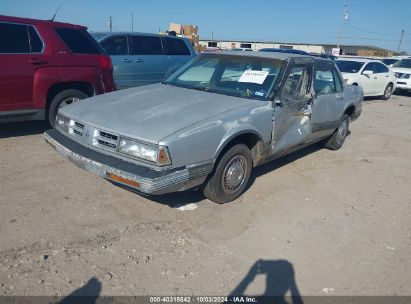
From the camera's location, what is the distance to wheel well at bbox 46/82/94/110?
618 cm

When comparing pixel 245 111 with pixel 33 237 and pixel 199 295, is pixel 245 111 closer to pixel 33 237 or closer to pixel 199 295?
pixel 199 295

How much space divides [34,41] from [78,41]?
76 cm

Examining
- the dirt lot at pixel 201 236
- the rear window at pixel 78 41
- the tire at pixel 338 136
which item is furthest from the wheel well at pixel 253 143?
the rear window at pixel 78 41

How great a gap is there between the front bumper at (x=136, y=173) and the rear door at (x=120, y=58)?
564 centimetres

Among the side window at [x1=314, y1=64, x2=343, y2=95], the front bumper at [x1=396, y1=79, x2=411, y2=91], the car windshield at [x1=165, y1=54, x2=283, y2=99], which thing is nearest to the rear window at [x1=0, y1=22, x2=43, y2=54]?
the car windshield at [x1=165, y1=54, x2=283, y2=99]

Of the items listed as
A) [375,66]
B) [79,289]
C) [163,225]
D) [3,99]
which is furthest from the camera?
[375,66]

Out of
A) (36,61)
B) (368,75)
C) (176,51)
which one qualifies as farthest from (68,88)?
(368,75)

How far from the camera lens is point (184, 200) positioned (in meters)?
4.35

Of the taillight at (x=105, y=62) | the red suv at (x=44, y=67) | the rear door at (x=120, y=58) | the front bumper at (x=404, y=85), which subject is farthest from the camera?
the front bumper at (x=404, y=85)

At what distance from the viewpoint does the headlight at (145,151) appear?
339cm

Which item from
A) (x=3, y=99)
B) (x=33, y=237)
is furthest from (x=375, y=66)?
(x=33, y=237)

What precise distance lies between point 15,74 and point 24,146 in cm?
106

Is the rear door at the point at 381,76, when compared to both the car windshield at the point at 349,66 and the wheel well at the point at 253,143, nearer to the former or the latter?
the car windshield at the point at 349,66

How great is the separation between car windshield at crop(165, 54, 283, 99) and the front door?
9.0 inches
